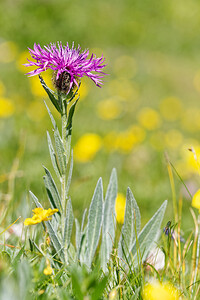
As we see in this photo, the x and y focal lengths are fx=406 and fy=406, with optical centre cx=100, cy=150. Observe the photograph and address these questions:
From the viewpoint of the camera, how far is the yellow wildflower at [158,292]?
37.9 inches

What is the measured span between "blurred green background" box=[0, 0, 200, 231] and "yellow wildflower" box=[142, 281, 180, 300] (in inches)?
22.8

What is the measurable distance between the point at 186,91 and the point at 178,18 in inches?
199

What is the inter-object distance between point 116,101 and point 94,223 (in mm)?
3659

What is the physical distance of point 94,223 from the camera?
1.50 m

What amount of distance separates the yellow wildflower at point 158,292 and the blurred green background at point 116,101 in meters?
0.58

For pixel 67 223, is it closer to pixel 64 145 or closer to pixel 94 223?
pixel 94 223

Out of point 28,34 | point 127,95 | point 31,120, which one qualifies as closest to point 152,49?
point 28,34

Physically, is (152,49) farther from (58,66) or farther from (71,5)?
(58,66)

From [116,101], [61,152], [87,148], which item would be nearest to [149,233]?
→ [61,152]

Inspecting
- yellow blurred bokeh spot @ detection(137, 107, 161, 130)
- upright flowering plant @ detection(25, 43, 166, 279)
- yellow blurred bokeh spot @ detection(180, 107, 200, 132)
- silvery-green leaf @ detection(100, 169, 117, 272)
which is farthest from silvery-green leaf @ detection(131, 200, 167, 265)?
yellow blurred bokeh spot @ detection(180, 107, 200, 132)

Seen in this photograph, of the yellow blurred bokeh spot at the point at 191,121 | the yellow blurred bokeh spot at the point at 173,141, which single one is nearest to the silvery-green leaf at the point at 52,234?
the yellow blurred bokeh spot at the point at 173,141

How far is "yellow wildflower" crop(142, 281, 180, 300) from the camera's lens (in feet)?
3.16

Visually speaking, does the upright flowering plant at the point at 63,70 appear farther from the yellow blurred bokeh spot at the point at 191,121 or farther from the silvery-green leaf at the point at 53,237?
the yellow blurred bokeh spot at the point at 191,121

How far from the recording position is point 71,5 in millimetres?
9711
